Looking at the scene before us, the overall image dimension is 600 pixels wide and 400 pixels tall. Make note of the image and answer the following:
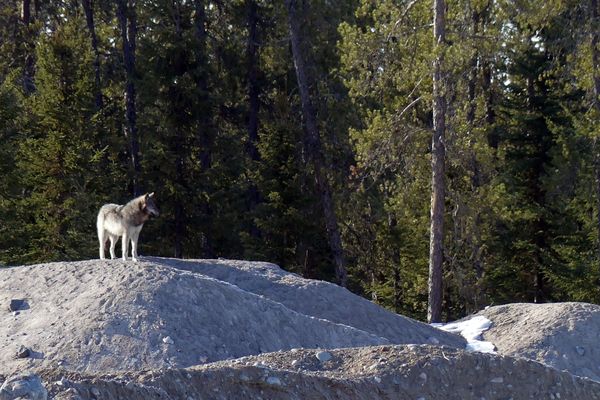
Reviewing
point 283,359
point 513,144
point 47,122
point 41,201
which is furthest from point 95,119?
point 283,359

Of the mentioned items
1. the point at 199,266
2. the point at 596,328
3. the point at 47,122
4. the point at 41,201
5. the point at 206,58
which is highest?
the point at 206,58

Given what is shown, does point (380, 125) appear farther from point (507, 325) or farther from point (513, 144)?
point (513, 144)

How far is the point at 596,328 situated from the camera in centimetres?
1759

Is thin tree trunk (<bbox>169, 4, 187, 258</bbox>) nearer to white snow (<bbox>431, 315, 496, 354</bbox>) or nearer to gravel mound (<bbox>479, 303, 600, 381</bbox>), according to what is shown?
white snow (<bbox>431, 315, 496, 354</bbox>)

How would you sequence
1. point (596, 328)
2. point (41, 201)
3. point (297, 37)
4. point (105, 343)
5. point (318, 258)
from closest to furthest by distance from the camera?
point (105, 343)
point (596, 328)
point (41, 201)
point (297, 37)
point (318, 258)

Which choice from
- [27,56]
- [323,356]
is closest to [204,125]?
[27,56]

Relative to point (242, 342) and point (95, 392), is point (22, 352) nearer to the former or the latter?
point (242, 342)

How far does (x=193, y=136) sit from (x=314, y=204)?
→ 5108mm

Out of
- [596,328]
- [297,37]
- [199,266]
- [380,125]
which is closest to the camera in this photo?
[596,328]

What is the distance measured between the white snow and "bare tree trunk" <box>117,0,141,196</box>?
561 inches

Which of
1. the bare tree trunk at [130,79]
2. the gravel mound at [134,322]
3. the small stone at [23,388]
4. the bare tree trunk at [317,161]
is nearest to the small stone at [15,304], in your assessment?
the gravel mound at [134,322]

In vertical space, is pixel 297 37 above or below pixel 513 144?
above

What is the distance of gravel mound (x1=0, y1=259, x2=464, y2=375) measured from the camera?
12.9 m

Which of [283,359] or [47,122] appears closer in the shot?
[283,359]
